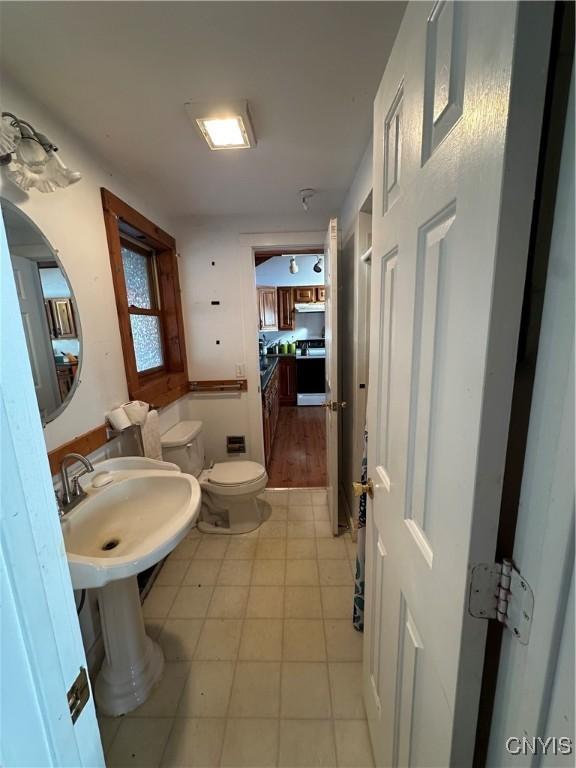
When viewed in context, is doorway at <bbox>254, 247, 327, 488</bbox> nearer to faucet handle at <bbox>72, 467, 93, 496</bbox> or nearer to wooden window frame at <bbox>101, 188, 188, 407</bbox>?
wooden window frame at <bbox>101, 188, 188, 407</bbox>

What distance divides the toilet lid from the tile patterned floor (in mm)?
423

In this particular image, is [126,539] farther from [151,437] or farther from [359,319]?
[359,319]

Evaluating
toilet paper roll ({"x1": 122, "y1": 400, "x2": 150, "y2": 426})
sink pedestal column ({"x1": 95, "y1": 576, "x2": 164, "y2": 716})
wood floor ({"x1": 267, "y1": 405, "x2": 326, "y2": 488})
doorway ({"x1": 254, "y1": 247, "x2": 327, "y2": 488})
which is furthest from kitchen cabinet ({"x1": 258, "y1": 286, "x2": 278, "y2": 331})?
sink pedestal column ({"x1": 95, "y1": 576, "x2": 164, "y2": 716})

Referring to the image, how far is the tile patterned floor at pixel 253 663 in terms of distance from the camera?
43.9 inches

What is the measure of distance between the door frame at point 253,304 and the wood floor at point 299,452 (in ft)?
1.34

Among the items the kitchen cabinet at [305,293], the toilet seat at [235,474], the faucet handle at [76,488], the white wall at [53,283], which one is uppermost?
the kitchen cabinet at [305,293]

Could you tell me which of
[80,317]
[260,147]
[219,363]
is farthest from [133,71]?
[219,363]

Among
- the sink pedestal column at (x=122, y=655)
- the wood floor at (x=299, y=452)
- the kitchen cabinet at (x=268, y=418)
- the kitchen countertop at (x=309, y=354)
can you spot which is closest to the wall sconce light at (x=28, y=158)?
the sink pedestal column at (x=122, y=655)

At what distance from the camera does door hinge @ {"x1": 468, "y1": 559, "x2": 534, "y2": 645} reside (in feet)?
1.35

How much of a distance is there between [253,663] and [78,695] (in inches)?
45.4

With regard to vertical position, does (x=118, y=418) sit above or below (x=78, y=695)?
above

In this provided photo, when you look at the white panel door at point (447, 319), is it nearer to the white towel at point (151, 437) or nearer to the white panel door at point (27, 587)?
the white panel door at point (27, 587)

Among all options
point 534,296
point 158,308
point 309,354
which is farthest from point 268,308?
point 534,296

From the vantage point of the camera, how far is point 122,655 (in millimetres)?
1273
